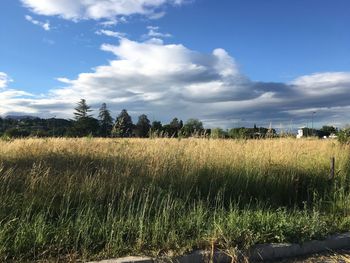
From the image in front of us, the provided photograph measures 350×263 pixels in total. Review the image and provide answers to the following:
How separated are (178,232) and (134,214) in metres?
0.91

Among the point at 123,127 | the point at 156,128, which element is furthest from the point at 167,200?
the point at 156,128

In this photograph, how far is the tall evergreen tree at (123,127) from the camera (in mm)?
12637

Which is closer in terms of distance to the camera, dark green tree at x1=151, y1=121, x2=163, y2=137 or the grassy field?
the grassy field

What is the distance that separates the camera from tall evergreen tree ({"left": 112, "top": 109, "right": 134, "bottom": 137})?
12.6 m

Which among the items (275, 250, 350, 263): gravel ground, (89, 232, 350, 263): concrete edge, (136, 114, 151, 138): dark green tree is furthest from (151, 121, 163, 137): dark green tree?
(275, 250, 350, 263): gravel ground

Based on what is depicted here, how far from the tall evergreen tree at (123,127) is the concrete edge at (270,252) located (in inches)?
288

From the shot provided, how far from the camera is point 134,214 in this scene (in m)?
6.77

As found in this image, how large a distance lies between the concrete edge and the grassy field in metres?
0.14

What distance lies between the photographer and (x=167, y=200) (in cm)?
721

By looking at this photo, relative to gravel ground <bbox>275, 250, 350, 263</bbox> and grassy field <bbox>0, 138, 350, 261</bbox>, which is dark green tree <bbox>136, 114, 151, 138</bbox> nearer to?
grassy field <bbox>0, 138, 350, 261</bbox>

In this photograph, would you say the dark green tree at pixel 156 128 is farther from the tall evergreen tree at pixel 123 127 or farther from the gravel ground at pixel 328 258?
the gravel ground at pixel 328 258

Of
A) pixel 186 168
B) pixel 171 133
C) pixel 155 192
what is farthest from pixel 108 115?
pixel 155 192

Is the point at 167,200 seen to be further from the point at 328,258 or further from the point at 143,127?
the point at 143,127

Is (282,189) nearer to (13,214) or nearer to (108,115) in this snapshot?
(13,214)
